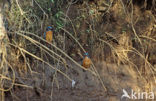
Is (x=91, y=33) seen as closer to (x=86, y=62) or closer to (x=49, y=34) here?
(x=86, y=62)

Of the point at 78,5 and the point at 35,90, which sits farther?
the point at 78,5

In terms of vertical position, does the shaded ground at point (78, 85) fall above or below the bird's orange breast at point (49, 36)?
below

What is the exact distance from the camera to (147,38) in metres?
5.36

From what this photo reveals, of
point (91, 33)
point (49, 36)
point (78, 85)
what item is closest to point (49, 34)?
point (49, 36)

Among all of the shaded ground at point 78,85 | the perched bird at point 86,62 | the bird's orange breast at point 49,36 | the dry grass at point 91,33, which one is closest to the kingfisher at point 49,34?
the bird's orange breast at point 49,36

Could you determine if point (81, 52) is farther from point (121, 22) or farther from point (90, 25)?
point (121, 22)

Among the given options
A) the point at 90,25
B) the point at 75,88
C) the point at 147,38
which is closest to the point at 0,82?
the point at 75,88

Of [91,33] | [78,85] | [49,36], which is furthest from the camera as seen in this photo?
[91,33]

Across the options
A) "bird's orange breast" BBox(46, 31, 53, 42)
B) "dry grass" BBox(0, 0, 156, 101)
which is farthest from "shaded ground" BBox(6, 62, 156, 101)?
"bird's orange breast" BBox(46, 31, 53, 42)

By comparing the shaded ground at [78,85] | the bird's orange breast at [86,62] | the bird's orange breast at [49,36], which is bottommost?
the shaded ground at [78,85]

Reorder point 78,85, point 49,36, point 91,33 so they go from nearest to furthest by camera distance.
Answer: point 78,85 → point 49,36 → point 91,33

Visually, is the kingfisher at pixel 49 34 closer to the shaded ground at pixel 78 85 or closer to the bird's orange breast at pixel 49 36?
the bird's orange breast at pixel 49 36

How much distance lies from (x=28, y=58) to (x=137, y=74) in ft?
7.53

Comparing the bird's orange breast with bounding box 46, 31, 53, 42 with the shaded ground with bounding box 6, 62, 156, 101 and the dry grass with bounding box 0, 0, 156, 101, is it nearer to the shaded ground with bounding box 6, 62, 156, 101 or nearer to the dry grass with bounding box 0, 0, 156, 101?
the dry grass with bounding box 0, 0, 156, 101
